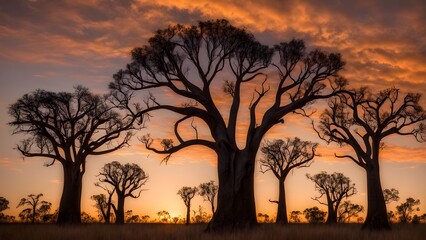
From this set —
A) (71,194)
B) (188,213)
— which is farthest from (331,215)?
(71,194)

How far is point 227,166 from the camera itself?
78.5 ft

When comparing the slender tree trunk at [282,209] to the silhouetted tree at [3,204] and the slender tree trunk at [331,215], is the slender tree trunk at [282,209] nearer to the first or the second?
the slender tree trunk at [331,215]

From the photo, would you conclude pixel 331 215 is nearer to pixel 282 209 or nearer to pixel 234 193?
pixel 282 209

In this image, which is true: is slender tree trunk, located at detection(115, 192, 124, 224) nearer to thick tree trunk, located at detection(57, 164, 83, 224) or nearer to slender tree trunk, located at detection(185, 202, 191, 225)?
slender tree trunk, located at detection(185, 202, 191, 225)

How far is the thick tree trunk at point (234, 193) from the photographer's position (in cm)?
2312

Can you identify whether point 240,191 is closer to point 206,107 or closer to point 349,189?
point 206,107

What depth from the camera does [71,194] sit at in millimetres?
33969

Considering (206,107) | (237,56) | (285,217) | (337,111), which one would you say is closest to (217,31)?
(237,56)

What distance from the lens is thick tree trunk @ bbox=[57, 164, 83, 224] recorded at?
111ft

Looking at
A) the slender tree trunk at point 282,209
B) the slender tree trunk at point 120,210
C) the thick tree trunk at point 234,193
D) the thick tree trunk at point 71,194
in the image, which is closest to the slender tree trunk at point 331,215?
the slender tree trunk at point 282,209

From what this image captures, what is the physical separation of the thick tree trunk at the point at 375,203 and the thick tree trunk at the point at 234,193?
31.1 ft

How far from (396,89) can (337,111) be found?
12.9 ft

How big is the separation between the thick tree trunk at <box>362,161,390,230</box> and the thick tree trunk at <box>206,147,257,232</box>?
9.48 meters

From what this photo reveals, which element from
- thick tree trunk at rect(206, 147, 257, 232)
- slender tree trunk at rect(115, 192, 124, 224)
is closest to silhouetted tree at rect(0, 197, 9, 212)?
slender tree trunk at rect(115, 192, 124, 224)
